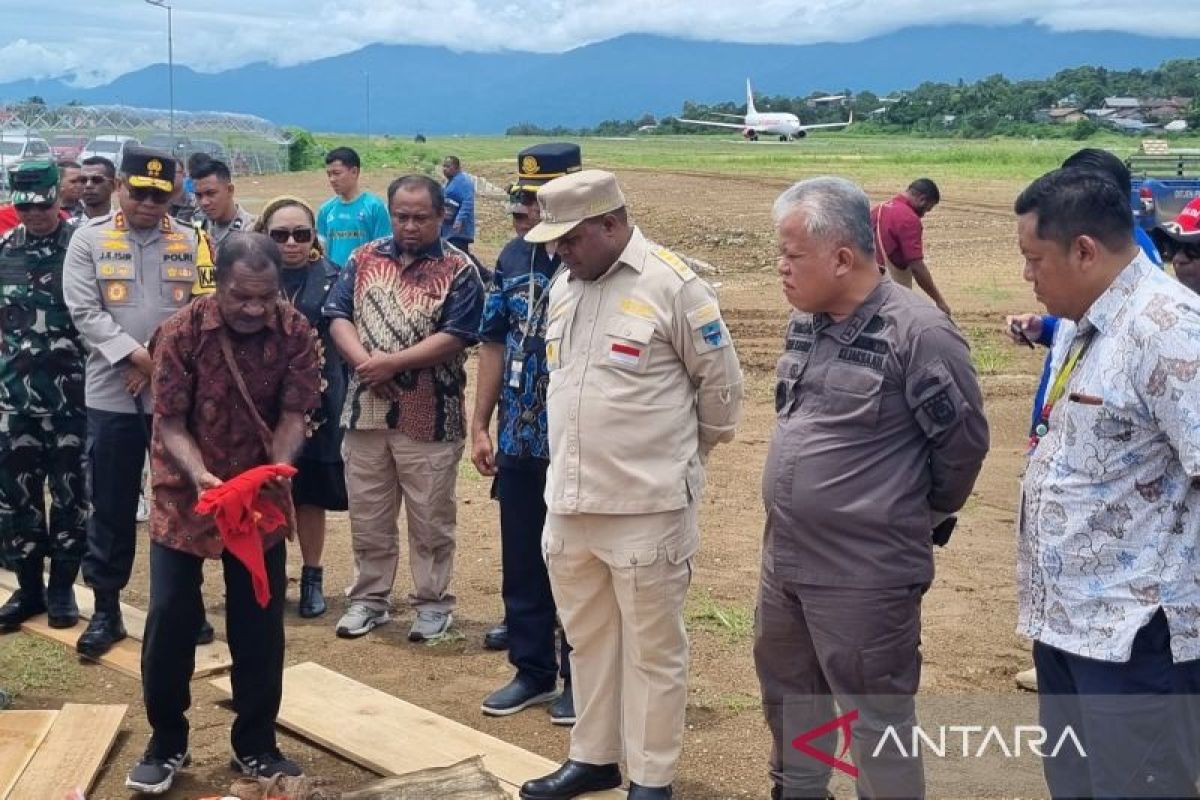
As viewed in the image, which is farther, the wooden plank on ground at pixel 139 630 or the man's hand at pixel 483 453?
the wooden plank on ground at pixel 139 630

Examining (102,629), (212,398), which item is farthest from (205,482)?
(102,629)

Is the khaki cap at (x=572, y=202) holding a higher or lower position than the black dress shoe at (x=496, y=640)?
higher

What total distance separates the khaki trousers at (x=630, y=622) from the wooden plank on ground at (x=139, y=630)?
1.71 m

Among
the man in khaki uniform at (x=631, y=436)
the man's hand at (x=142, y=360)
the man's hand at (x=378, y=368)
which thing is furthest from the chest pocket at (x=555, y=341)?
the man's hand at (x=142, y=360)

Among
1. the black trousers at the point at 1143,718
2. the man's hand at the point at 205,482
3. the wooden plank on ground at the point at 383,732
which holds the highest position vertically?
the man's hand at the point at 205,482

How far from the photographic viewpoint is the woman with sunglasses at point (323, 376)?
680cm

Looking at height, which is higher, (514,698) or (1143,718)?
(1143,718)

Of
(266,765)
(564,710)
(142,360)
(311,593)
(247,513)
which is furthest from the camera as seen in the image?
(311,593)

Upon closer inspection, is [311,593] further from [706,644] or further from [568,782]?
[568,782]

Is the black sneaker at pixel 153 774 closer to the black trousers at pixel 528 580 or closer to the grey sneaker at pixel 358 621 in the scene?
the black trousers at pixel 528 580

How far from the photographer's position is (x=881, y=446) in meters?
3.80

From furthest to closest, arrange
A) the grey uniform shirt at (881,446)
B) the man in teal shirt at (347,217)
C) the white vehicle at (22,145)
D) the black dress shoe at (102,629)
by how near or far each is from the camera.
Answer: the white vehicle at (22,145) → the man in teal shirt at (347,217) → the black dress shoe at (102,629) → the grey uniform shirt at (881,446)

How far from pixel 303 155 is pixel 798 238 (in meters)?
54.3

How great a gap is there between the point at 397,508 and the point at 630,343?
269 cm
